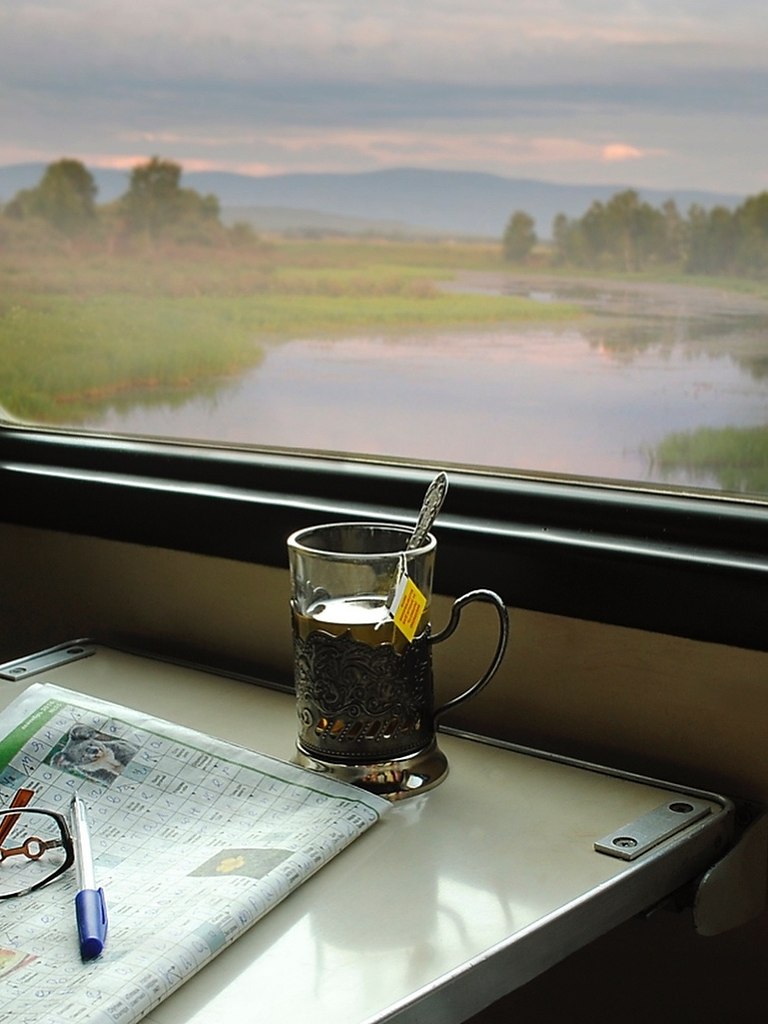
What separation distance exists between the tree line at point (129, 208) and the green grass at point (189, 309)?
0.08 feet

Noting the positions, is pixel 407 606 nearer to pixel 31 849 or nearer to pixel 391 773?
pixel 391 773

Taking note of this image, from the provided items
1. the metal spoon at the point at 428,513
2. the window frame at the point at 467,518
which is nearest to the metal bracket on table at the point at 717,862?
the window frame at the point at 467,518

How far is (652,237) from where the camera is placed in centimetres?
106

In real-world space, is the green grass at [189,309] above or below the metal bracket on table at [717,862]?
above

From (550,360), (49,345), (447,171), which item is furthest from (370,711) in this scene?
(49,345)

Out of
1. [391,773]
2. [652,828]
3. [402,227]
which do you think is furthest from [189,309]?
[652,828]

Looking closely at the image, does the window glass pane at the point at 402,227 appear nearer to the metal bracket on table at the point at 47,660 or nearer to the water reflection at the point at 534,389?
the water reflection at the point at 534,389

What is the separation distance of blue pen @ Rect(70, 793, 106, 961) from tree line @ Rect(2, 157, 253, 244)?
2.28 feet

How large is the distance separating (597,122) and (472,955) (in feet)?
2.28

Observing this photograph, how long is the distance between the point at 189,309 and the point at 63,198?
210 mm

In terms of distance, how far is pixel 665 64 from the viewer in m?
1.03

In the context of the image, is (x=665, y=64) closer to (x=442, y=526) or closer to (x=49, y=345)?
(x=442, y=526)

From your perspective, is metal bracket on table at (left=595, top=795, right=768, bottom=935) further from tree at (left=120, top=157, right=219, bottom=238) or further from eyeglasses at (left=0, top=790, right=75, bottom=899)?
tree at (left=120, top=157, right=219, bottom=238)

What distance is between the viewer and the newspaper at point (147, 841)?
2.23 feet
